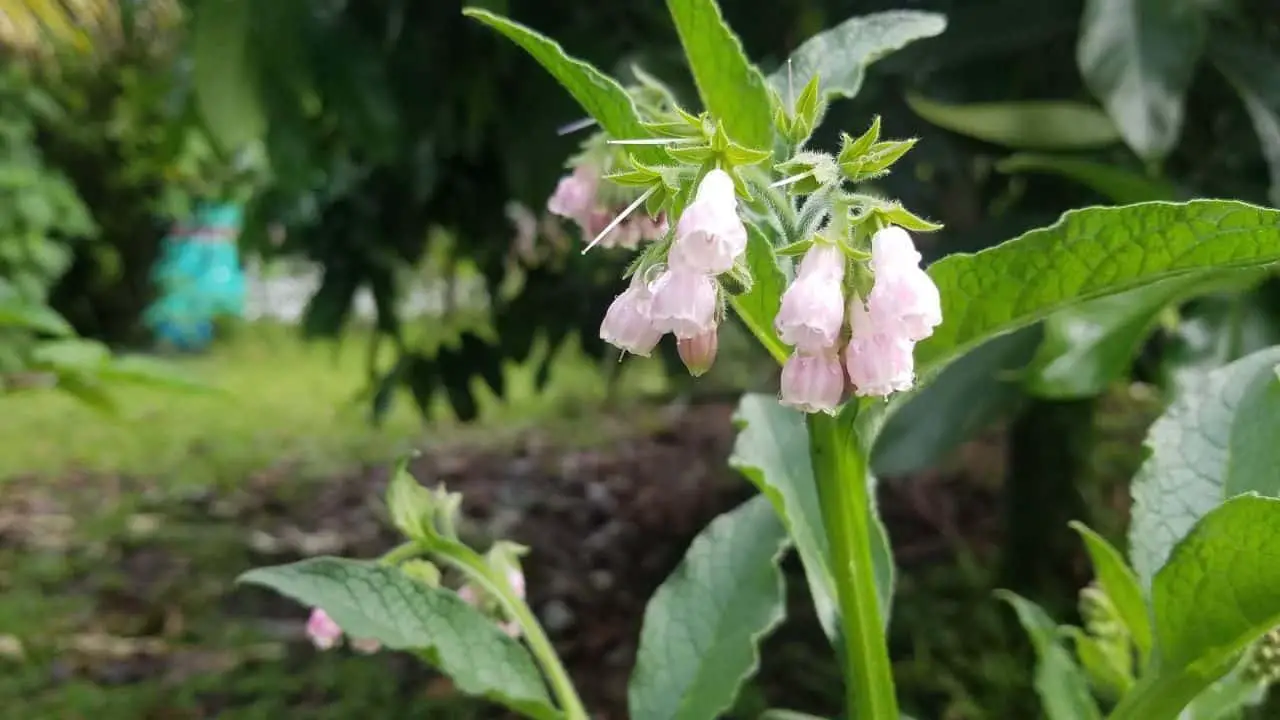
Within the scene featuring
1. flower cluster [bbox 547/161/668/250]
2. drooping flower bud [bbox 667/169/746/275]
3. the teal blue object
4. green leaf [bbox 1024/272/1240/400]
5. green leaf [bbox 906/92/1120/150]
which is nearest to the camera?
drooping flower bud [bbox 667/169/746/275]

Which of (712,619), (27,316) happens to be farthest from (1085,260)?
(27,316)

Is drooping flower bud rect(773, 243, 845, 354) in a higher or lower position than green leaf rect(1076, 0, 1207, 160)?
lower

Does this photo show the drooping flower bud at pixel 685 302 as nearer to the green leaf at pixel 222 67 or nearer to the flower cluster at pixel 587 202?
the flower cluster at pixel 587 202

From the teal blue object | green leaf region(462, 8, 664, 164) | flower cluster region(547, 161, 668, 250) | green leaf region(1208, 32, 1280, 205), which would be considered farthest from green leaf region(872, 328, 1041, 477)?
the teal blue object

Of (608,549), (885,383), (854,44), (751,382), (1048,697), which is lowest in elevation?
(608,549)

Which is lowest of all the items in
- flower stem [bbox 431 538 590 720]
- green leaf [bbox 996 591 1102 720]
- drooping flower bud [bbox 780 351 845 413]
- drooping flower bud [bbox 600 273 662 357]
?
green leaf [bbox 996 591 1102 720]

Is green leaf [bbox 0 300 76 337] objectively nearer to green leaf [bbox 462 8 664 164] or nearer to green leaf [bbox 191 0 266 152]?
green leaf [bbox 191 0 266 152]

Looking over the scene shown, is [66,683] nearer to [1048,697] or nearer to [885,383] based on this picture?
[1048,697]

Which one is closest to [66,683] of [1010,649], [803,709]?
[803,709]
